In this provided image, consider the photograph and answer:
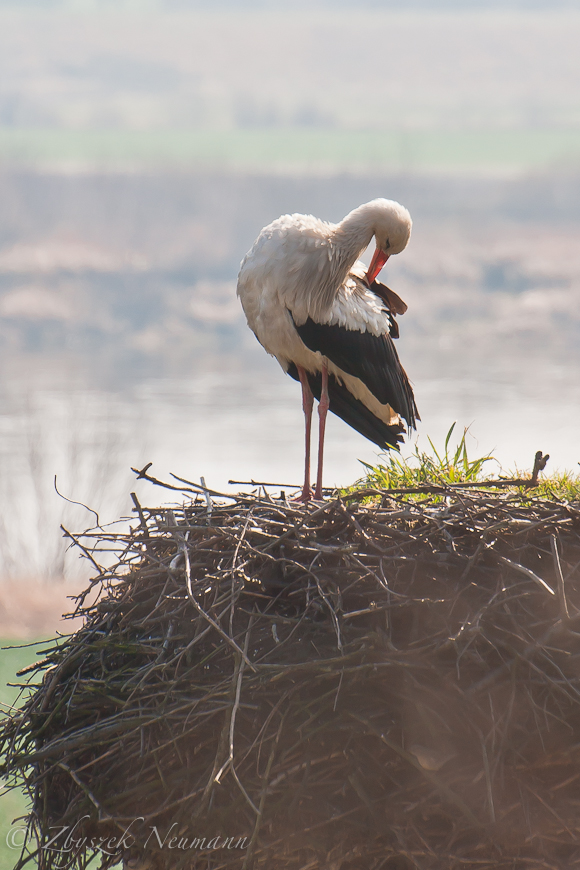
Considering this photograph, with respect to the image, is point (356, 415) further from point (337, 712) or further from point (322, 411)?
point (337, 712)

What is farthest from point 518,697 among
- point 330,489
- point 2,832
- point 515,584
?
point 2,832

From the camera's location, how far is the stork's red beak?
158 inches

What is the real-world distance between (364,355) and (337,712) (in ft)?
6.19

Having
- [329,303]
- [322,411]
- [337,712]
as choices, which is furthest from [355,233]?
[337,712]

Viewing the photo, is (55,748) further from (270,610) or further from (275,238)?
(275,238)

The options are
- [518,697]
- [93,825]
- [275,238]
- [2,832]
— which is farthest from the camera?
[2,832]

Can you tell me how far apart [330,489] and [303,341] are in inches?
28.6

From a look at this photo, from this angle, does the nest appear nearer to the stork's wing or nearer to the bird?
the bird

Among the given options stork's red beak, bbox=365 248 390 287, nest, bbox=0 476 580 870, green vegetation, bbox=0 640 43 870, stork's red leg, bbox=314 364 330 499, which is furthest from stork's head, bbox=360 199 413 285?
green vegetation, bbox=0 640 43 870

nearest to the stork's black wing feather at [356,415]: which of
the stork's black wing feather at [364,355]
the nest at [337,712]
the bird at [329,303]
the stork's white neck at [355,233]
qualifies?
the bird at [329,303]

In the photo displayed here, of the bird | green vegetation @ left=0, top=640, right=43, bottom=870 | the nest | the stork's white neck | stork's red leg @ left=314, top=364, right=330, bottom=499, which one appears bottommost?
green vegetation @ left=0, top=640, right=43, bottom=870

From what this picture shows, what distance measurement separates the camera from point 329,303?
151 inches

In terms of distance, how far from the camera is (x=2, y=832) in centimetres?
1112

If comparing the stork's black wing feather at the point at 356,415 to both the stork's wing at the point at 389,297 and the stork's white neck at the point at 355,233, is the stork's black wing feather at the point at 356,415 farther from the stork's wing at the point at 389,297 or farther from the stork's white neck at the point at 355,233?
the stork's white neck at the point at 355,233
